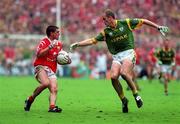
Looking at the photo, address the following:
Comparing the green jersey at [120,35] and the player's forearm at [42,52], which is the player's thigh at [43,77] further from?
the green jersey at [120,35]

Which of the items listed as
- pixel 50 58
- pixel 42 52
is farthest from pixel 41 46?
pixel 50 58

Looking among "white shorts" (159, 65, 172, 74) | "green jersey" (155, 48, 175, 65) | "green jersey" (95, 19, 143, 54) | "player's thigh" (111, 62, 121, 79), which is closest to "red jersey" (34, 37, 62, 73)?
"green jersey" (95, 19, 143, 54)

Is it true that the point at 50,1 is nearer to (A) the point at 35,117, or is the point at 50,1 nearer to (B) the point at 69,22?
(B) the point at 69,22

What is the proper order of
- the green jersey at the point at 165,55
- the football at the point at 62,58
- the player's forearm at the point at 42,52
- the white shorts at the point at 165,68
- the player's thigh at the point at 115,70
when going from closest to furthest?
the player's forearm at the point at 42,52 < the football at the point at 62,58 < the player's thigh at the point at 115,70 < the white shorts at the point at 165,68 < the green jersey at the point at 165,55

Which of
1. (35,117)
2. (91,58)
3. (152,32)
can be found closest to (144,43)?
(152,32)

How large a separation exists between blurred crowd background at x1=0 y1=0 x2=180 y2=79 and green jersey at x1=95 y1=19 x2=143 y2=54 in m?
27.1

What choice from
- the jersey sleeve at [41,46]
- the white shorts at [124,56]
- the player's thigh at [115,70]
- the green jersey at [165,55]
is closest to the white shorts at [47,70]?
the jersey sleeve at [41,46]

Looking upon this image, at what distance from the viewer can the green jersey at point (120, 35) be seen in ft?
51.0

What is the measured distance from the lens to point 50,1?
45250 mm

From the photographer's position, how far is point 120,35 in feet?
51.0

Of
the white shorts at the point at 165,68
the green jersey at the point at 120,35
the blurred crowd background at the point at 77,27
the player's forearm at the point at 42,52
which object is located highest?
the blurred crowd background at the point at 77,27

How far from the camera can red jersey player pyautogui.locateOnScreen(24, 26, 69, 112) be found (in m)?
15.0

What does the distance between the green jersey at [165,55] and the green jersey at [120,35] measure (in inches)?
428

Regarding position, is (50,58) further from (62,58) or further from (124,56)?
(124,56)
